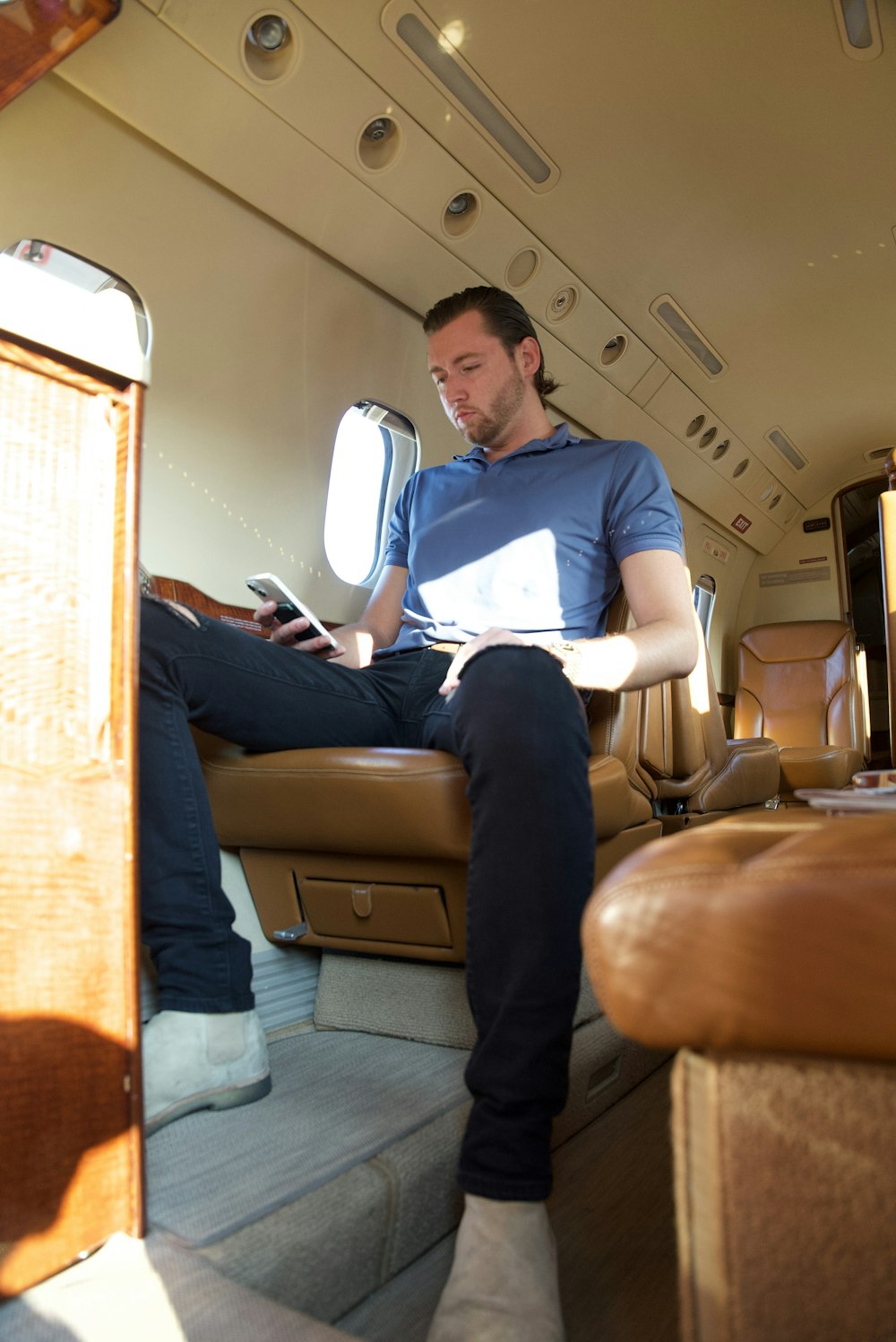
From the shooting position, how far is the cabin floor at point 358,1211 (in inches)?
34.9

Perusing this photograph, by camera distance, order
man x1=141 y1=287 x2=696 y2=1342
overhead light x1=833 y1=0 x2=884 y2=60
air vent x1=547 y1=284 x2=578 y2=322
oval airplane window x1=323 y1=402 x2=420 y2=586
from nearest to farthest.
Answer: man x1=141 y1=287 x2=696 y2=1342 < overhead light x1=833 y1=0 x2=884 y2=60 < oval airplane window x1=323 y1=402 x2=420 y2=586 < air vent x1=547 y1=284 x2=578 y2=322

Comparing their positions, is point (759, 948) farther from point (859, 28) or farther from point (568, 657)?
point (859, 28)

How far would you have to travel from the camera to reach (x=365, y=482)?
3.29 meters

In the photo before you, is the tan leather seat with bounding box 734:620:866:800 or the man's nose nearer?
the man's nose

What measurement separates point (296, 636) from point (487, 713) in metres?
0.84

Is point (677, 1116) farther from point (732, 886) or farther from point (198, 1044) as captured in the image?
point (198, 1044)

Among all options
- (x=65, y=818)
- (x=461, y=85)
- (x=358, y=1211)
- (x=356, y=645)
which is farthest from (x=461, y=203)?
(x=358, y=1211)

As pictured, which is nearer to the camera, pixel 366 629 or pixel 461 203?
pixel 366 629

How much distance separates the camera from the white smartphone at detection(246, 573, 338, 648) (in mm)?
1847

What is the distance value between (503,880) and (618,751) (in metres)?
0.92

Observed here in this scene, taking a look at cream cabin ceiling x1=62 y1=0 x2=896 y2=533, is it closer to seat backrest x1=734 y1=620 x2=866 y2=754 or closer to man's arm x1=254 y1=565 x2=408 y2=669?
man's arm x1=254 y1=565 x2=408 y2=669

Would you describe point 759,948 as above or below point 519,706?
below

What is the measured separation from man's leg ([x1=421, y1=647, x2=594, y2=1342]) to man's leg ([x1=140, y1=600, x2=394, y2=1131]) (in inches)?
16.2

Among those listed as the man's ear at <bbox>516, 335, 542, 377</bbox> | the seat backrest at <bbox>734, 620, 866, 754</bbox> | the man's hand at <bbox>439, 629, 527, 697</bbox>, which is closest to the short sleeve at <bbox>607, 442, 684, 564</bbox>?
the man's ear at <bbox>516, 335, 542, 377</bbox>
